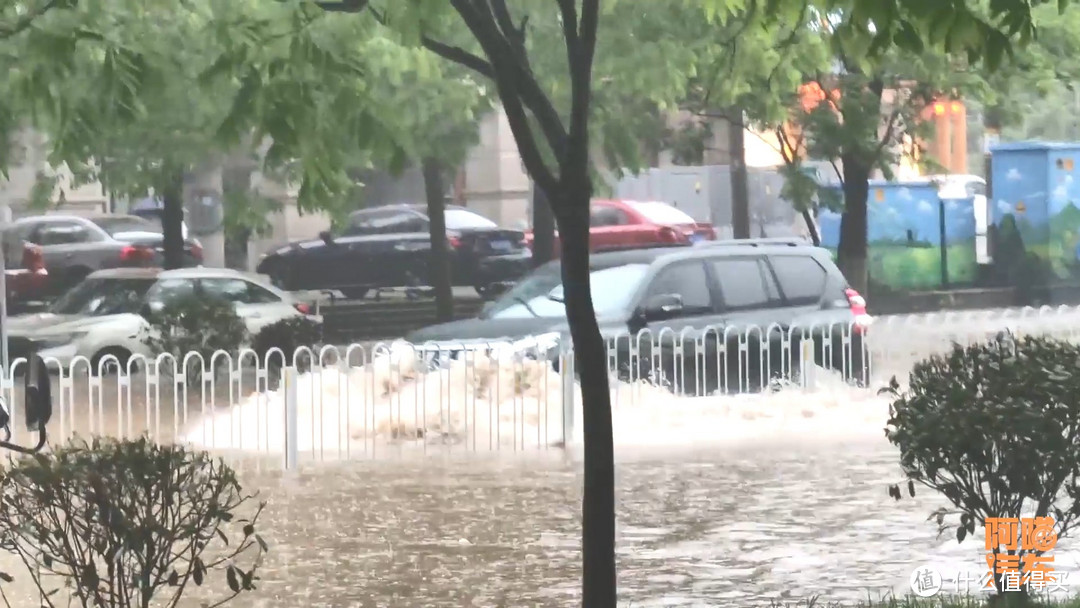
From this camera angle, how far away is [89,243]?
24.4m

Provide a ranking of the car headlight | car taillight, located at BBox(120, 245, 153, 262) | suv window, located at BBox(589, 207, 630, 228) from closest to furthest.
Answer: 1. the car headlight
2. car taillight, located at BBox(120, 245, 153, 262)
3. suv window, located at BBox(589, 207, 630, 228)

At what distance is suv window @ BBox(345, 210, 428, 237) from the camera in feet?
81.4

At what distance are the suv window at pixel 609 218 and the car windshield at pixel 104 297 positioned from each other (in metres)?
8.81

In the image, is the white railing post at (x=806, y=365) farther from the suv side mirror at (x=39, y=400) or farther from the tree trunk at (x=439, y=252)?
the suv side mirror at (x=39, y=400)

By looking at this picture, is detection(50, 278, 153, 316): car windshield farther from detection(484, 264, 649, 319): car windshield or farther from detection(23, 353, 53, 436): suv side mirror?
detection(23, 353, 53, 436): suv side mirror

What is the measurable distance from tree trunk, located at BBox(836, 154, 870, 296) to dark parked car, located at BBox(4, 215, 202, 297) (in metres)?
9.10

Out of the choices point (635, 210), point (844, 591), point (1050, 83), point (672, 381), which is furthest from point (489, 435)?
point (635, 210)

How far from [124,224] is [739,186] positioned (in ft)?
31.7

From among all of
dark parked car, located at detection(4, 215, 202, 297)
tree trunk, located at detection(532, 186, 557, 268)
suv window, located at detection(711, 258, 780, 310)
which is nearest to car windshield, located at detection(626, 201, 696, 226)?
tree trunk, located at detection(532, 186, 557, 268)

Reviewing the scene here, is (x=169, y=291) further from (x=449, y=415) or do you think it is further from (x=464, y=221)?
(x=464, y=221)

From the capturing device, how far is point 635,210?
27.0 metres

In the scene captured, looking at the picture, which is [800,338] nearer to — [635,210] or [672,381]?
[672,381]

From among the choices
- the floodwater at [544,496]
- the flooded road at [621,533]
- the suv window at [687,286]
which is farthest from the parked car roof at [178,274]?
the flooded road at [621,533]

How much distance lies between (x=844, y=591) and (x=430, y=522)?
3212 mm
